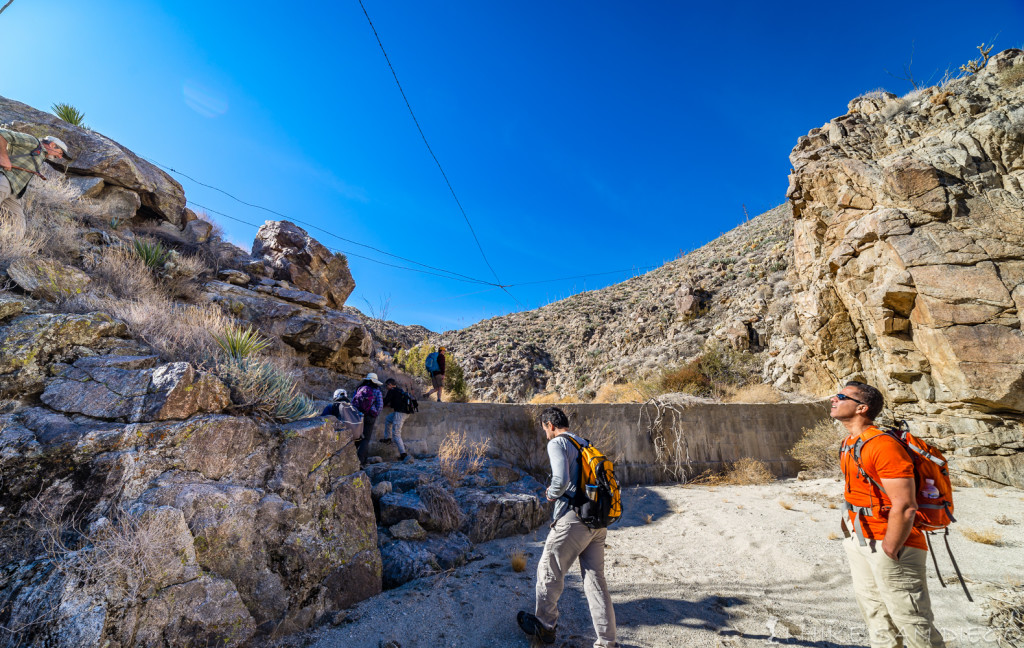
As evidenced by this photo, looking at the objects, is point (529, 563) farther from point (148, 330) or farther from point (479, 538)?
point (148, 330)

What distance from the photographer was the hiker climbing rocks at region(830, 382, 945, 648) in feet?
7.88

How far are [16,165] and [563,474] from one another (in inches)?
366

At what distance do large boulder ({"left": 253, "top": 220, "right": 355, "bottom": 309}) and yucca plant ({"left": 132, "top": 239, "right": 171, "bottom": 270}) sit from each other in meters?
3.09

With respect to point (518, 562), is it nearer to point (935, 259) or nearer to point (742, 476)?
point (742, 476)

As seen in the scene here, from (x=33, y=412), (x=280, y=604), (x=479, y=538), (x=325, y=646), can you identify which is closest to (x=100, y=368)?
(x=33, y=412)

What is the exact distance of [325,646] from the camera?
3246 mm

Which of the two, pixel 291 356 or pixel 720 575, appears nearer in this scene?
pixel 720 575

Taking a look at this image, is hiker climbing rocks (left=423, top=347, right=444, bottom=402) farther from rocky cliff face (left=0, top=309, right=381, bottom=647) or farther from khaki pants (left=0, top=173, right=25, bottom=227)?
khaki pants (left=0, top=173, right=25, bottom=227)

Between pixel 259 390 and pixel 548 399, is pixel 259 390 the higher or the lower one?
the lower one

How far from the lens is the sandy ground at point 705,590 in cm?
356

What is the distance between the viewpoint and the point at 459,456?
25.7ft

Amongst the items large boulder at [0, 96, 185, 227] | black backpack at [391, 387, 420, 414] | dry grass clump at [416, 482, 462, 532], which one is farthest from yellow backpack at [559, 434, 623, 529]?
large boulder at [0, 96, 185, 227]

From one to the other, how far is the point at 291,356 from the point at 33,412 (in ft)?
18.6

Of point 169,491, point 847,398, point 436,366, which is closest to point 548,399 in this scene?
point 436,366
